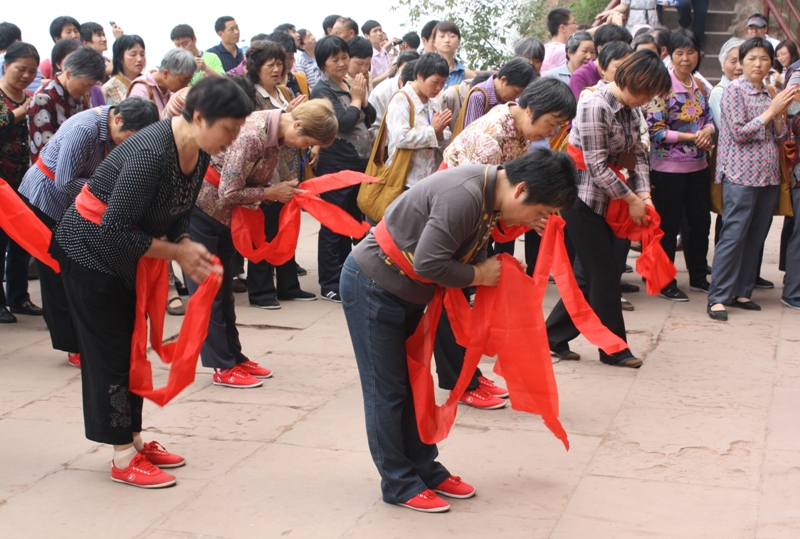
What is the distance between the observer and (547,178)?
3281 millimetres

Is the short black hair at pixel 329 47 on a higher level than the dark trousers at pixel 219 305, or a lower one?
higher

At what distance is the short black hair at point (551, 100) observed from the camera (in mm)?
4492

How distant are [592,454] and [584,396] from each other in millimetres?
840

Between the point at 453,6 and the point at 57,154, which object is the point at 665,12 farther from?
the point at 57,154

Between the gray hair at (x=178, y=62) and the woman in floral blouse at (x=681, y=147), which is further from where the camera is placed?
the woman in floral blouse at (x=681, y=147)

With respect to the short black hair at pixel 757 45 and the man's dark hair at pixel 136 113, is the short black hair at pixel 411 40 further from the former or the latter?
the man's dark hair at pixel 136 113

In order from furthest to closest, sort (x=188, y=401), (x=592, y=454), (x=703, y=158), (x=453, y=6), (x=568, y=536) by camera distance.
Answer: (x=453, y=6), (x=703, y=158), (x=188, y=401), (x=592, y=454), (x=568, y=536)

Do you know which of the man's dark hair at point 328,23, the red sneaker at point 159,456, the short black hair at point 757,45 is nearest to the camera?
the red sneaker at point 159,456

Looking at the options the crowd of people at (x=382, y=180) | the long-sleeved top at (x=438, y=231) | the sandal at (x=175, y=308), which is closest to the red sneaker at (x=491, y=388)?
the crowd of people at (x=382, y=180)

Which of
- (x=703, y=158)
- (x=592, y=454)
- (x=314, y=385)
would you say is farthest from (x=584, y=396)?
(x=703, y=158)

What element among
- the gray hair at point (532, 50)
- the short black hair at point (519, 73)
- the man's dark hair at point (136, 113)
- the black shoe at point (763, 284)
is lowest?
the black shoe at point (763, 284)

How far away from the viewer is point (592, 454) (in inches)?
167

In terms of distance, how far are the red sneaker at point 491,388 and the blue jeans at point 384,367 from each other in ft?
4.30

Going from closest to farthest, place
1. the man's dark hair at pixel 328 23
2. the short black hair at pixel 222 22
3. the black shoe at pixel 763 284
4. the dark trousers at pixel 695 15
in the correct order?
1. the black shoe at pixel 763 284
2. the short black hair at pixel 222 22
3. the man's dark hair at pixel 328 23
4. the dark trousers at pixel 695 15
